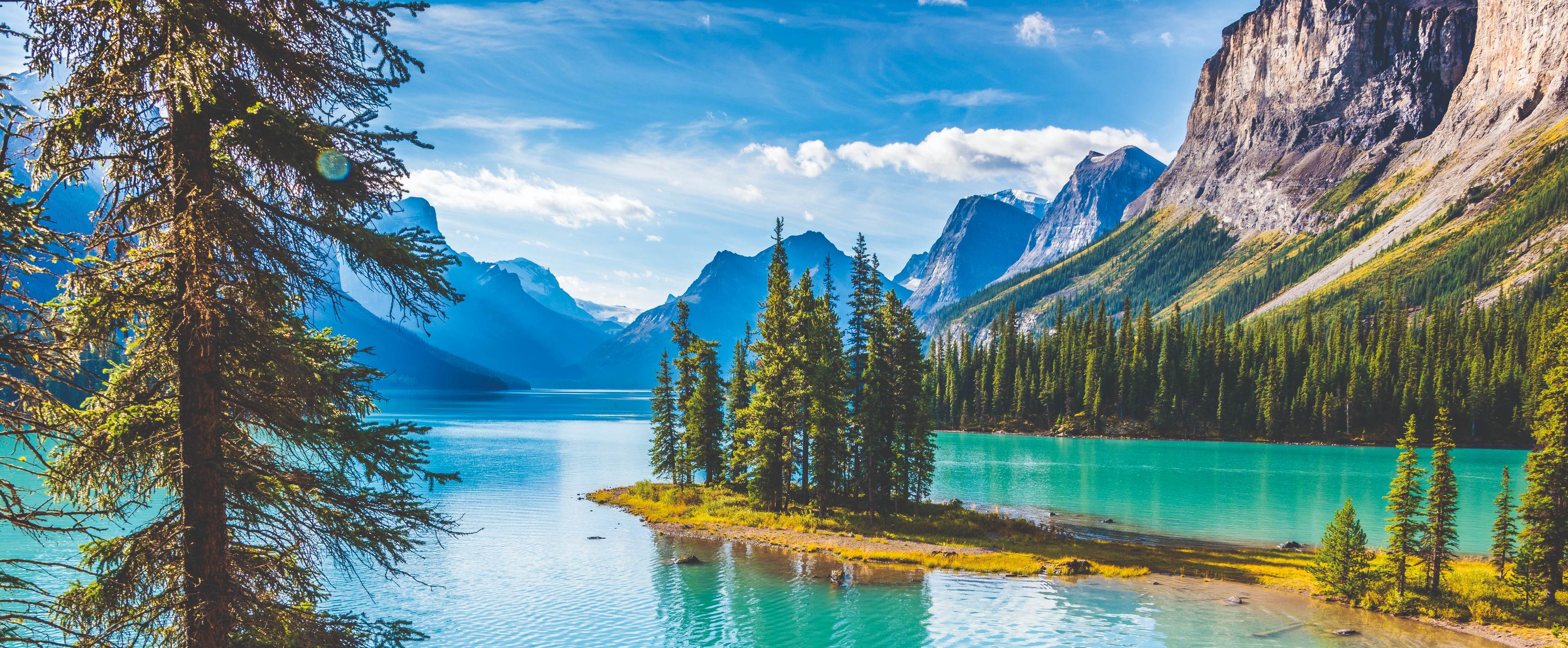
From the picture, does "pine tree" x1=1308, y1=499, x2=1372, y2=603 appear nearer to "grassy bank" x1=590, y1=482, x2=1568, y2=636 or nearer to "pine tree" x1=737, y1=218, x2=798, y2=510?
"grassy bank" x1=590, y1=482, x2=1568, y2=636

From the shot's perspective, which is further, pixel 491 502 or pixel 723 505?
pixel 491 502

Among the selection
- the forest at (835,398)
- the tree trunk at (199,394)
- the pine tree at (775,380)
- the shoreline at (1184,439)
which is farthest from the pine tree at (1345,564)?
the shoreline at (1184,439)

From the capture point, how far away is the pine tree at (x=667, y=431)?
204ft

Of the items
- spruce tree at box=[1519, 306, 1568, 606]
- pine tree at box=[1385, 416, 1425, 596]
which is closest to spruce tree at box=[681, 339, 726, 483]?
pine tree at box=[1385, 416, 1425, 596]

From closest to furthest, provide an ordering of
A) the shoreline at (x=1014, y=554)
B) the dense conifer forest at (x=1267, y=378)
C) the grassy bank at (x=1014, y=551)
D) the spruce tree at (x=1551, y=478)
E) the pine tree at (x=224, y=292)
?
the pine tree at (x=224, y=292) → the spruce tree at (x=1551, y=478) → the grassy bank at (x=1014, y=551) → the shoreline at (x=1014, y=554) → the dense conifer forest at (x=1267, y=378)

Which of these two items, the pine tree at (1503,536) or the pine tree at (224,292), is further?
the pine tree at (1503,536)

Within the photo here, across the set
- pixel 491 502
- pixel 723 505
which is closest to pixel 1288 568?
pixel 723 505

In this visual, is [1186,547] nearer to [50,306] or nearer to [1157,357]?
[50,306]

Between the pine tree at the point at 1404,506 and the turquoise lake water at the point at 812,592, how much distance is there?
2.87m

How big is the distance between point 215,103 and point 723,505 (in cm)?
5117

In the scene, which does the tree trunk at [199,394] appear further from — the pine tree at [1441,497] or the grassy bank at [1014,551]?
the pine tree at [1441,497]

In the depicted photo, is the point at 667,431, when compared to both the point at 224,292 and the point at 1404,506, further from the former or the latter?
the point at 224,292

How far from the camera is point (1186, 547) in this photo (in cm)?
4825

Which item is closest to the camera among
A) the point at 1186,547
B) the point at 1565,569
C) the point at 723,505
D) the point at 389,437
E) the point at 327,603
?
the point at 389,437
